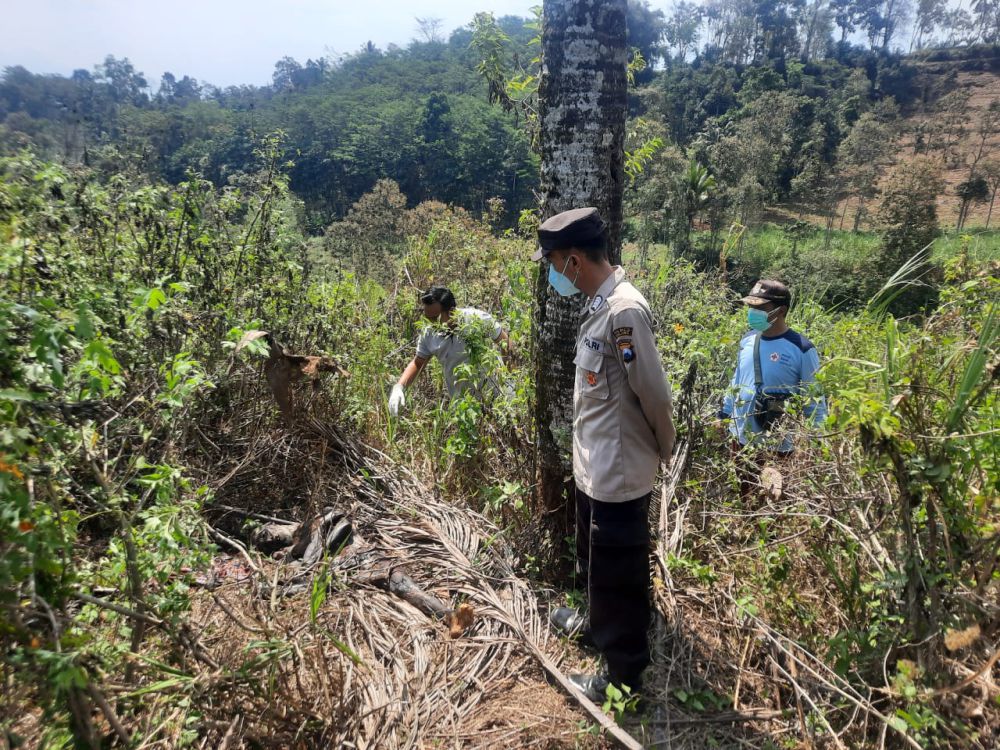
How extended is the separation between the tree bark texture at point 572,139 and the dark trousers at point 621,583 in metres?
0.54

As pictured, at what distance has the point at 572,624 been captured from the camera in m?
2.33

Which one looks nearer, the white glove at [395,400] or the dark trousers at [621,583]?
the dark trousers at [621,583]

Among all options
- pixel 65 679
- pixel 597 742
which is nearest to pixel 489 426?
pixel 597 742

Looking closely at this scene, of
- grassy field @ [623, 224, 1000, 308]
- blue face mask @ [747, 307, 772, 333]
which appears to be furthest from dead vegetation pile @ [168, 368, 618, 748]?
grassy field @ [623, 224, 1000, 308]

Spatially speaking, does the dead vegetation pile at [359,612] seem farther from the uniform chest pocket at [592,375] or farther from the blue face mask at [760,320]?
the blue face mask at [760,320]

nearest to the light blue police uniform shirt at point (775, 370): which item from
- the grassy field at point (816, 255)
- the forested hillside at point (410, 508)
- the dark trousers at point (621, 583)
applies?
the forested hillside at point (410, 508)

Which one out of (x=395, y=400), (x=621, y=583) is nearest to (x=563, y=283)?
(x=621, y=583)

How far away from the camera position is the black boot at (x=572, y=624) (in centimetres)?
231

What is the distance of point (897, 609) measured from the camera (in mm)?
1707

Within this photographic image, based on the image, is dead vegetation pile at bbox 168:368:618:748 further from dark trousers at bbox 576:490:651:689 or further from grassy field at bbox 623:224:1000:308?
grassy field at bbox 623:224:1000:308

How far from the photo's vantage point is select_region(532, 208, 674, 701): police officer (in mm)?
1868

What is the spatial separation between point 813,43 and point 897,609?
251 feet

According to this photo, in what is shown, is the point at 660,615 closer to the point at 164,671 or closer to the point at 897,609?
the point at 897,609

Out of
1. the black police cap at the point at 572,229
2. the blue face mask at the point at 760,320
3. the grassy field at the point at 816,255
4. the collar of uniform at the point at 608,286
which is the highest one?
the black police cap at the point at 572,229
